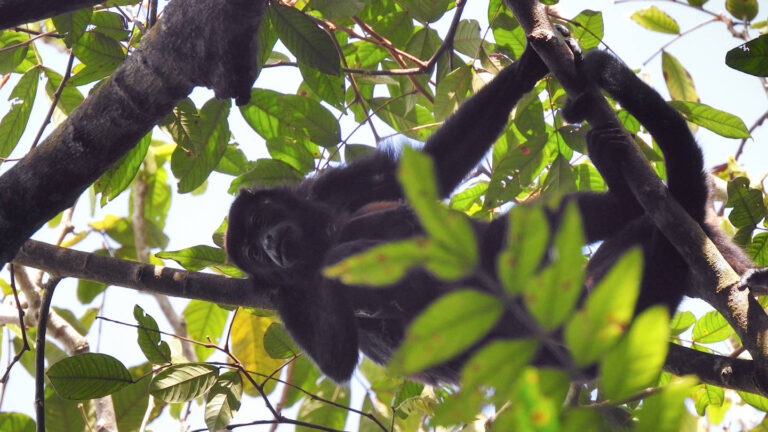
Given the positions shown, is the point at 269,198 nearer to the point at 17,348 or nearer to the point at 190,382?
the point at 190,382

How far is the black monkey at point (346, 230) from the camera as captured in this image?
333 cm

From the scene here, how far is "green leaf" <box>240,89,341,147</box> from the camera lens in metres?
3.61

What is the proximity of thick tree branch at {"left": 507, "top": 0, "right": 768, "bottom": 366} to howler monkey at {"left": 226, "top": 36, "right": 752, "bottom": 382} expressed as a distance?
0.24 ft

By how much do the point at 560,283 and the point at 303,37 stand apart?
2405 mm

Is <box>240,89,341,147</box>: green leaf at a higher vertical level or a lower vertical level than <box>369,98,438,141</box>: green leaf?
higher

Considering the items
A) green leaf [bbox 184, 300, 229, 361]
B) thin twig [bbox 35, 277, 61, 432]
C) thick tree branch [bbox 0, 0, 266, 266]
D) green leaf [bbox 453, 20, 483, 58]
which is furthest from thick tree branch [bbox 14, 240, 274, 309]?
→ green leaf [bbox 453, 20, 483, 58]

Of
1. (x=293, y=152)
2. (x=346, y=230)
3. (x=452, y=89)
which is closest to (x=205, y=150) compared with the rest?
(x=293, y=152)

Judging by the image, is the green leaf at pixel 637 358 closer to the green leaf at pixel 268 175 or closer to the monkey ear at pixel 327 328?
the monkey ear at pixel 327 328

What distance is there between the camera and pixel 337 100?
348cm

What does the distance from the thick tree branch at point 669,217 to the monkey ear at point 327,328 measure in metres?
1.53

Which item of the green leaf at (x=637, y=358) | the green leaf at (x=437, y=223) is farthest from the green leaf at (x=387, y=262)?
the green leaf at (x=637, y=358)

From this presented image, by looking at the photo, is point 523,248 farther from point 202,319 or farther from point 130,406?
point 202,319

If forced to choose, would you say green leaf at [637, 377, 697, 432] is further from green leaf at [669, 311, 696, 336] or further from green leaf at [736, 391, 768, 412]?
green leaf at [669, 311, 696, 336]

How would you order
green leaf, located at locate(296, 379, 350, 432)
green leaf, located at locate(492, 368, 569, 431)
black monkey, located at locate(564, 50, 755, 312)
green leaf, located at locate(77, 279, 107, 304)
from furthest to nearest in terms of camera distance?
green leaf, located at locate(77, 279, 107, 304), green leaf, located at locate(296, 379, 350, 432), black monkey, located at locate(564, 50, 755, 312), green leaf, located at locate(492, 368, 569, 431)
